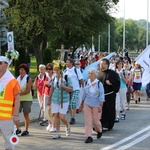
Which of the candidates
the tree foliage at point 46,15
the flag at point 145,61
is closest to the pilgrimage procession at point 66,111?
the flag at point 145,61

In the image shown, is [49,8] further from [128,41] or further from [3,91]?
[128,41]

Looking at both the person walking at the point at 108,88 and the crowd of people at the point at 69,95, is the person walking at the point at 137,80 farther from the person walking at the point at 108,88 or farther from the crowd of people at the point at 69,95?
the person walking at the point at 108,88

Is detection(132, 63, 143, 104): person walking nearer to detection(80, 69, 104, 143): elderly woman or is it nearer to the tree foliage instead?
detection(80, 69, 104, 143): elderly woman

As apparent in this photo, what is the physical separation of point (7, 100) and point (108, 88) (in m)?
4.88

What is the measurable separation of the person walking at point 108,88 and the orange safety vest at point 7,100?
15.3 ft

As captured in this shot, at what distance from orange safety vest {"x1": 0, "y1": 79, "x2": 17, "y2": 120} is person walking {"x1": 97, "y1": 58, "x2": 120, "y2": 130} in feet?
15.3

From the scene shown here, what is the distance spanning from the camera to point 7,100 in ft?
21.9

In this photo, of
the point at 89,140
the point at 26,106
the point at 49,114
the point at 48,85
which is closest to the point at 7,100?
the point at 89,140

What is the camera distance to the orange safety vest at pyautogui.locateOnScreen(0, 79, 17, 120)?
263 inches

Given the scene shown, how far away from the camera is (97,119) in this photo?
390 inches

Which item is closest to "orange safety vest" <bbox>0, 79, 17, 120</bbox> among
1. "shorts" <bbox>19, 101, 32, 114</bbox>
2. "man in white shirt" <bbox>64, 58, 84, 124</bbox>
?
"shorts" <bbox>19, 101, 32, 114</bbox>

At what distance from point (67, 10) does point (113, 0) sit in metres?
17.5

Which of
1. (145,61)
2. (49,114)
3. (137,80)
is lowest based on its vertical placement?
(49,114)

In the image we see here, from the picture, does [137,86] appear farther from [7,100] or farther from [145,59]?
[7,100]
